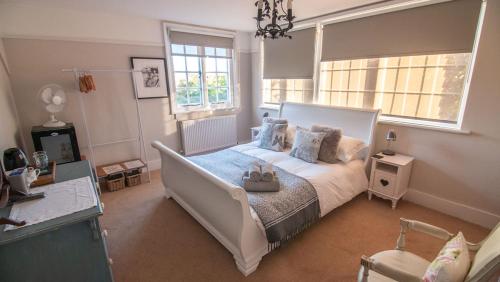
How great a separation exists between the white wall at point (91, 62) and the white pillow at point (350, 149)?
276 centimetres

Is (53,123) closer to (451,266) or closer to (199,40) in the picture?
(199,40)

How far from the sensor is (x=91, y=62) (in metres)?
3.28

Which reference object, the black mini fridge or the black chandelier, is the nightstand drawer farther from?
the black mini fridge

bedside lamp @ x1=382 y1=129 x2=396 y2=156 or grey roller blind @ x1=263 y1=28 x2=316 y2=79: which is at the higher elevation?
grey roller blind @ x1=263 y1=28 x2=316 y2=79

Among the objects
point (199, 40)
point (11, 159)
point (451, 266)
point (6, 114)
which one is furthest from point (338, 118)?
point (6, 114)

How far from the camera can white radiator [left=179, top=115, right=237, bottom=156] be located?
13.9 ft

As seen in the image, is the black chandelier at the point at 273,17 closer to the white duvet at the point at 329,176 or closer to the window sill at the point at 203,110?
the white duvet at the point at 329,176

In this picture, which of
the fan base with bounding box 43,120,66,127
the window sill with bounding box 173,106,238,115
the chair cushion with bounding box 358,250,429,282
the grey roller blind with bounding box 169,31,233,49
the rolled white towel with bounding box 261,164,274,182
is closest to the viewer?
the chair cushion with bounding box 358,250,429,282

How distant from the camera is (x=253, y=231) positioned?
6.08ft

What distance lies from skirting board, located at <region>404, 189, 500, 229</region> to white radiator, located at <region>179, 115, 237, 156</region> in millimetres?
3172

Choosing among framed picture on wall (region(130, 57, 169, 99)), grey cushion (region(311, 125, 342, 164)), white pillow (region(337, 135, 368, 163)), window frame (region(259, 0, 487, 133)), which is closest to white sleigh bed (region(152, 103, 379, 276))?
white pillow (region(337, 135, 368, 163))

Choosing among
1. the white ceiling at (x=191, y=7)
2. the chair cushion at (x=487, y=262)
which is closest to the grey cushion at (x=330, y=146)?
the white ceiling at (x=191, y=7)

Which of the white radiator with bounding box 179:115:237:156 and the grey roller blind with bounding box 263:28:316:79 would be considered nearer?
the grey roller blind with bounding box 263:28:316:79

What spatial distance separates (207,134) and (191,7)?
218 cm
